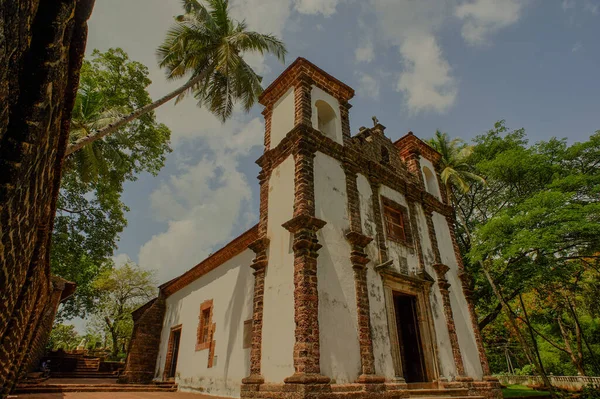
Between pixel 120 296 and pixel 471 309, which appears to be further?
pixel 120 296

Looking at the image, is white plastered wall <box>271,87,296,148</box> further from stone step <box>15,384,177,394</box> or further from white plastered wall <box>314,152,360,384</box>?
stone step <box>15,384,177,394</box>

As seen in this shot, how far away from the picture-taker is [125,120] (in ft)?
35.9

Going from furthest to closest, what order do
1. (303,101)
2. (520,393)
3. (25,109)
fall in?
(520,393) → (303,101) → (25,109)

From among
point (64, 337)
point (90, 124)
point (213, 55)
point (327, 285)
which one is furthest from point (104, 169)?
point (64, 337)

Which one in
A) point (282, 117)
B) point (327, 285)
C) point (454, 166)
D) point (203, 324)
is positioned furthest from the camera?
point (454, 166)

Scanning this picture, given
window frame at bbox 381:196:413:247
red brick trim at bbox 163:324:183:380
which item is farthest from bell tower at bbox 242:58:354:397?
red brick trim at bbox 163:324:183:380

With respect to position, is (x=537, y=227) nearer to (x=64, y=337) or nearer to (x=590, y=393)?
(x=590, y=393)

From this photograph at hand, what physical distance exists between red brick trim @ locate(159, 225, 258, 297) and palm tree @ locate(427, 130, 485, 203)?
11865mm

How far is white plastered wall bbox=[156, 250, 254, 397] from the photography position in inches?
352

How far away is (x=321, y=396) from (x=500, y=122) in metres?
18.6

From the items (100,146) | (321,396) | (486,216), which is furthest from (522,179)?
(100,146)

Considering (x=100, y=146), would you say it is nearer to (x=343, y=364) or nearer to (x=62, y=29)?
(x=343, y=364)

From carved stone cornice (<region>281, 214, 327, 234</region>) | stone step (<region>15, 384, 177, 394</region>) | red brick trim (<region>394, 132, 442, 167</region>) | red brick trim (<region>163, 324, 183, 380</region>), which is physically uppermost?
red brick trim (<region>394, 132, 442, 167</region>)

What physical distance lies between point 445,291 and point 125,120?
40.3 ft
